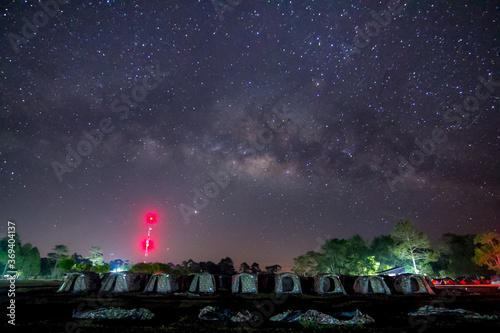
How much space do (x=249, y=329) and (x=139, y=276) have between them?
21154 millimetres

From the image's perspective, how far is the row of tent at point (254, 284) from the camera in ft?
76.0

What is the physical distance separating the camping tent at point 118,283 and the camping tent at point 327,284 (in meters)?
18.0

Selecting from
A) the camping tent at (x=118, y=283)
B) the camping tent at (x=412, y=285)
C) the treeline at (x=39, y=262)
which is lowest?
the camping tent at (x=412, y=285)

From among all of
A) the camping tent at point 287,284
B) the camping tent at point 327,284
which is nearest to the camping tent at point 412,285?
the camping tent at point 327,284

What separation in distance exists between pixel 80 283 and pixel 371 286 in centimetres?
2686

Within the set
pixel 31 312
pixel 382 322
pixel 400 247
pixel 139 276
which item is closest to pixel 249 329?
pixel 382 322

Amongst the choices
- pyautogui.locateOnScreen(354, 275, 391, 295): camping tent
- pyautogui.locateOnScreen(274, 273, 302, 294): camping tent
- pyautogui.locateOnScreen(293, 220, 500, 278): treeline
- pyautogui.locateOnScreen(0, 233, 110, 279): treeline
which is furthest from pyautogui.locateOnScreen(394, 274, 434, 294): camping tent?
pyautogui.locateOnScreen(0, 233, 110, 279): treeline

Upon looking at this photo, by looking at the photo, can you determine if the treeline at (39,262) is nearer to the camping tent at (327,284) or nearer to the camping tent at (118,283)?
the camping tent at (118,283)

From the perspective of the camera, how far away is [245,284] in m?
23.6

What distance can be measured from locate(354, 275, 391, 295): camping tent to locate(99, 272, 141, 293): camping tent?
21639 mm

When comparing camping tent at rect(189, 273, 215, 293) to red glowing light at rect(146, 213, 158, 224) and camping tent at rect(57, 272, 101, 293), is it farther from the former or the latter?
red glowing light at rect(146, 213, 158, 224)

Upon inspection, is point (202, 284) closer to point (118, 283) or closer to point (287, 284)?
point (118, 283)

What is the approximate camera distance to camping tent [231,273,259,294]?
23281mm

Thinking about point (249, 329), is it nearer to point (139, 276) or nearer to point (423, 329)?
Answer: point (423, 329)
